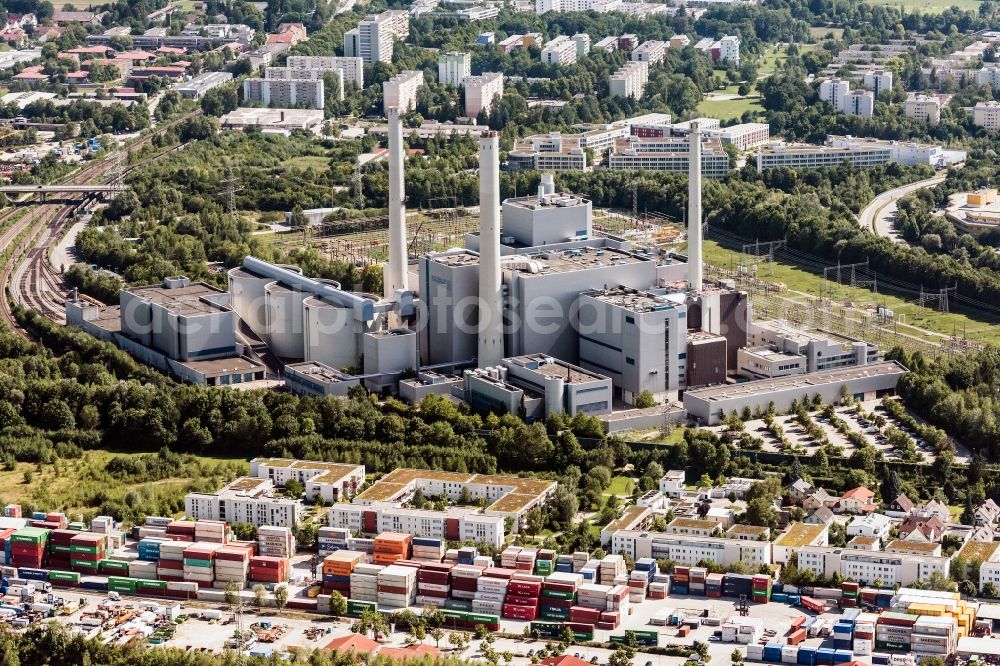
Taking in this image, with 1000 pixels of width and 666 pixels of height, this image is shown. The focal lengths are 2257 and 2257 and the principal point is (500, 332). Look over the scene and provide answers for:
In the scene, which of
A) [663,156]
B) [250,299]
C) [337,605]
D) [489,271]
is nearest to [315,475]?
[337,605]

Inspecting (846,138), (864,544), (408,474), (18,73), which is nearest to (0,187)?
(18,73)

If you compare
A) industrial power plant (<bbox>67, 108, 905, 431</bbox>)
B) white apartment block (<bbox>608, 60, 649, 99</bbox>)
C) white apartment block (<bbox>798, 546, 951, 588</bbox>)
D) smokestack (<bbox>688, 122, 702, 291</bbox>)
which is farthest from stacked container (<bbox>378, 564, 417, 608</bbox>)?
white apartment block (<bbox>608, 60, 649, 99</bbox>)

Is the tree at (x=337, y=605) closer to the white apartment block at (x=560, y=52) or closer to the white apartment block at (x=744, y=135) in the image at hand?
the white apartment block at (x=744, y=135)

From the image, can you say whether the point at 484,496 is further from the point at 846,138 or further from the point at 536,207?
the point at 846,138

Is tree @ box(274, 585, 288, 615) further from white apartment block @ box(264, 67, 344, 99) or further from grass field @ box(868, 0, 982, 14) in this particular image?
grass field @ box(868, 0, 982, 14)

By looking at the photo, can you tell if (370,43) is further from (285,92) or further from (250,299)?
(250,299)
